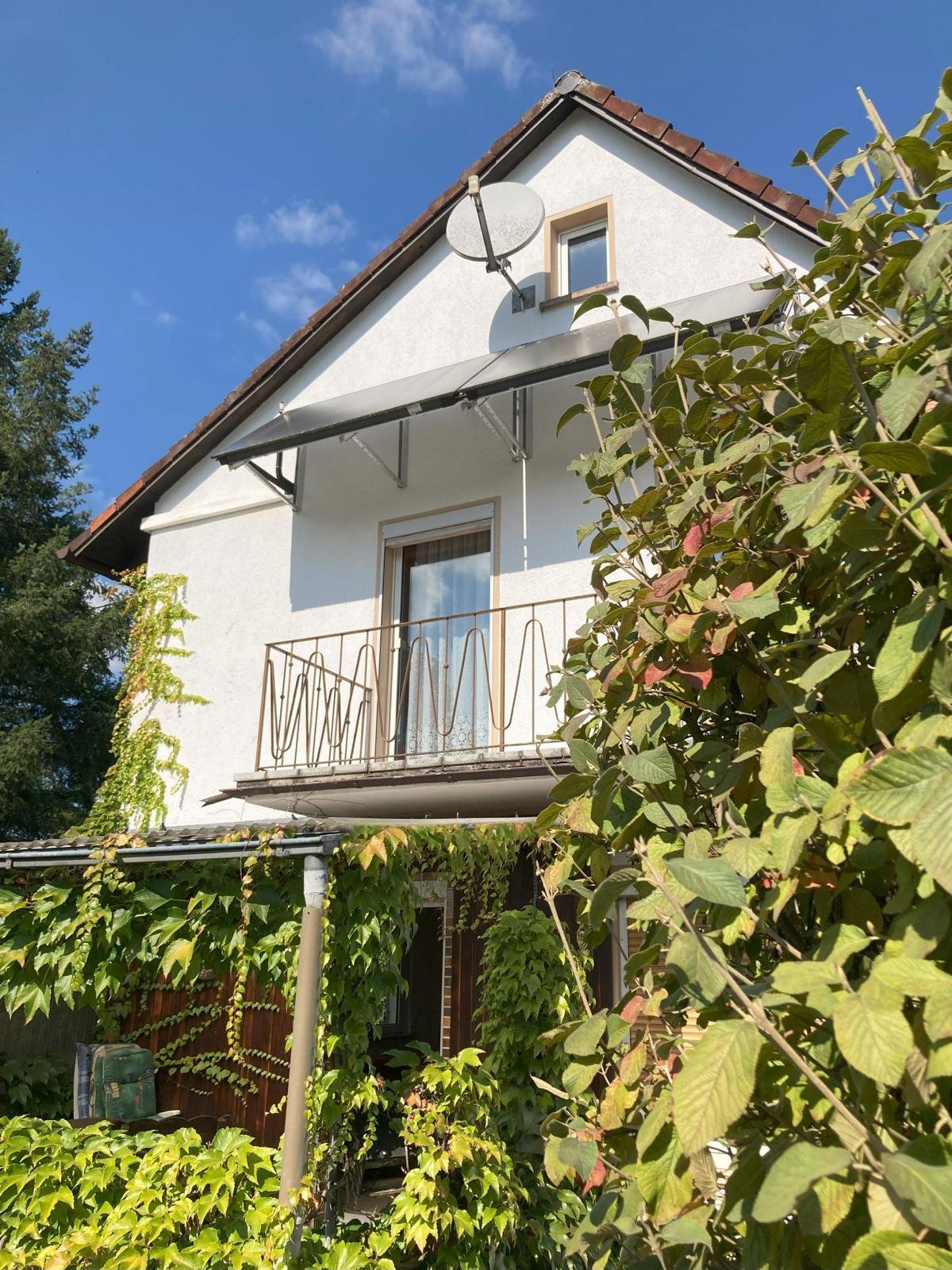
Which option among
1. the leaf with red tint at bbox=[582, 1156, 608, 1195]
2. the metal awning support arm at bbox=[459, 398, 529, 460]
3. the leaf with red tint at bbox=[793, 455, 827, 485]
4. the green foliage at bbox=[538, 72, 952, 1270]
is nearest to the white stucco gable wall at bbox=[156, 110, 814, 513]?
the metal awning support arm at bbox=[459, 398, 529, 460]

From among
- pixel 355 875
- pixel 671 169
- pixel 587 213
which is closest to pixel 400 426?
pixel 587 213

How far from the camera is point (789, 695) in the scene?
1.27 metres

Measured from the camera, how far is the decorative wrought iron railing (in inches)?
323

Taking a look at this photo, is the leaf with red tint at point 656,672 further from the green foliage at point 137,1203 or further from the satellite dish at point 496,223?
the satellite dish at point 496,223

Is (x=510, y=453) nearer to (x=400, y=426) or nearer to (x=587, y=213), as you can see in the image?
(x=400, y=426)

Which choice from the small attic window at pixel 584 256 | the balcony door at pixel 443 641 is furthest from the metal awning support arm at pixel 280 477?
the small attic window at pixel 584 256

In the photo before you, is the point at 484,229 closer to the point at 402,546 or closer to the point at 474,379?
the point at 474,379

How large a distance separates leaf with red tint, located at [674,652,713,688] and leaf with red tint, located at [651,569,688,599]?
0.14 meters

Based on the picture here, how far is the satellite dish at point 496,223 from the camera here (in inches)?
341

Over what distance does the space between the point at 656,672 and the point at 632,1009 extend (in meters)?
0.50

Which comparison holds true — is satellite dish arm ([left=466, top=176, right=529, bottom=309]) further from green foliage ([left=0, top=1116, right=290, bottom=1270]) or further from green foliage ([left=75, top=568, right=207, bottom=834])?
green foliage ([left=0, top=1116, right=290, bottom=1270])

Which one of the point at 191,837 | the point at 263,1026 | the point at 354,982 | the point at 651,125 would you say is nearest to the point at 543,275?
the point at 651,125

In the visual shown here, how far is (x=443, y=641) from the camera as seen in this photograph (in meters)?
9.17

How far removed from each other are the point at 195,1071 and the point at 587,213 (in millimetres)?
9510
